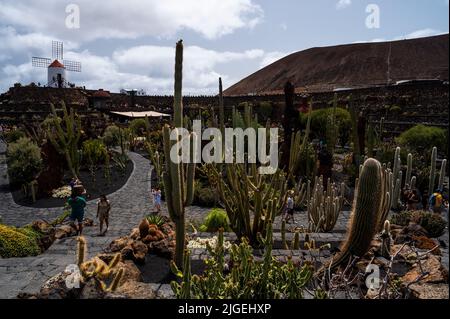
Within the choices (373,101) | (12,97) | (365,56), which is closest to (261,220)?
(373,101)

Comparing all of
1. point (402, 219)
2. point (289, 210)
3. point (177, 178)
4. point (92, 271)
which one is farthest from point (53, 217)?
point (402, 219)

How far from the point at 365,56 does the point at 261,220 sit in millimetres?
74067

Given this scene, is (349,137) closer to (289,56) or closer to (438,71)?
(438,71)

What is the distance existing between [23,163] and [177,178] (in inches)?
424

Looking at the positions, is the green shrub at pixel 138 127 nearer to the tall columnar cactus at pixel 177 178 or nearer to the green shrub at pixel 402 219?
the green shrub at pixel 402 219

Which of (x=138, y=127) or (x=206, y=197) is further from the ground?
(x=138, y=127)

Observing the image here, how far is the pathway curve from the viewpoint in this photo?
5.45m

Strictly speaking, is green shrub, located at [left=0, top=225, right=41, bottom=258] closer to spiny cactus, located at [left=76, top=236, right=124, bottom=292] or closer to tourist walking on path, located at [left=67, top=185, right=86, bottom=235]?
tourist walking on path, located at [left=67, top=185, right=86, bottom=235]

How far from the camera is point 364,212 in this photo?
531cm

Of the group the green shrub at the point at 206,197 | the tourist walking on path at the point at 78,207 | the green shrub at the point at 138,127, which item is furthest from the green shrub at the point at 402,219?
the green shrub at the point at 138,127

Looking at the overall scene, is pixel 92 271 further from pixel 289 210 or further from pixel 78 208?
pixel 289 210

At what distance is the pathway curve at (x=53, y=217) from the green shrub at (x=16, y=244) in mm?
262

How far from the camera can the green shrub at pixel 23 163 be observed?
13812 millimetres
